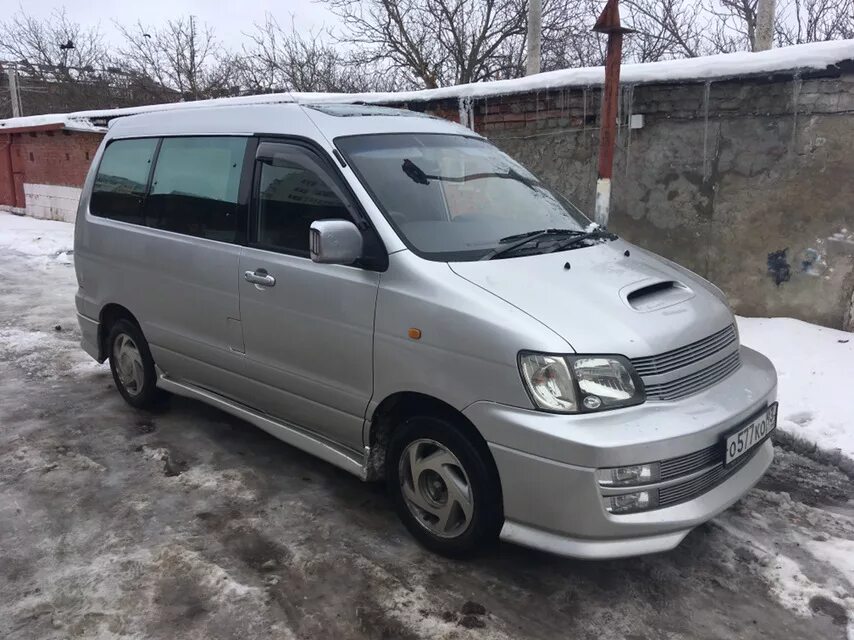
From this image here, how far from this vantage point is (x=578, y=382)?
2688 mm

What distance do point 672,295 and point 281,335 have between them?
1966mm

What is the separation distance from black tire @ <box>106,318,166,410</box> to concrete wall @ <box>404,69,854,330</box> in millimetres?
4612

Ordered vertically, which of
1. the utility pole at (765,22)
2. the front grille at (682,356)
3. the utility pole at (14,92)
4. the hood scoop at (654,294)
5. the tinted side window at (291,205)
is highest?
the utility pole at (14,92)

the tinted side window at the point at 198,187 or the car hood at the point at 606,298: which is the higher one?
the tinted side window at the point at 198,187

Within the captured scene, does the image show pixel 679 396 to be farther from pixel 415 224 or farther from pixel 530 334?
pixel 415 224

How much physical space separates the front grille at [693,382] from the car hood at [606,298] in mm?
142

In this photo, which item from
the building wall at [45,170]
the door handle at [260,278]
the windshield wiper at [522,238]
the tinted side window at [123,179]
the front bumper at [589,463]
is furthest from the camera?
the building wall at [45,170]

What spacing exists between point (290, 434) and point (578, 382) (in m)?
1.80

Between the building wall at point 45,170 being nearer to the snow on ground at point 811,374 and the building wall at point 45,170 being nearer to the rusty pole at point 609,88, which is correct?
the rusty pole at point 609,88

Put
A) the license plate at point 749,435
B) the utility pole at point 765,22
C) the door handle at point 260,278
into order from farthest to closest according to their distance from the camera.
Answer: the utility pole at point 765,22
the door handle at point 260,278
the license plate at point 749,435

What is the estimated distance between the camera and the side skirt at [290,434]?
139 inches

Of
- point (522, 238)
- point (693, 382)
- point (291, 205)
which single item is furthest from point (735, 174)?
point (291, 205)

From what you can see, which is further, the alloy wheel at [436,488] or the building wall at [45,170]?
the building wall at [45,170]

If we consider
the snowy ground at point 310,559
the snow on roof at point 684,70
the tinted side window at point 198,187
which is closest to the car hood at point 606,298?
the snowy ground at point 310,559
